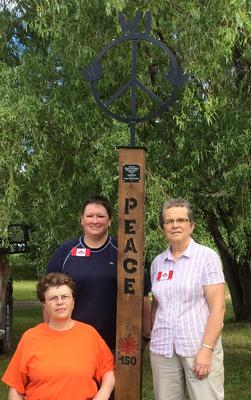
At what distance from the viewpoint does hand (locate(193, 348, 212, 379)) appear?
339cm

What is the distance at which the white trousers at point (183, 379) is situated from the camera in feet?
11.3

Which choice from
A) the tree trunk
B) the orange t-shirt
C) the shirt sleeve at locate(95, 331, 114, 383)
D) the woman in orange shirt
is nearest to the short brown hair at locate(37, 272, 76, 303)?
the woman in orange shirt

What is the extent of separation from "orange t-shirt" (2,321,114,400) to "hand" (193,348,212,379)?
1.67 feet

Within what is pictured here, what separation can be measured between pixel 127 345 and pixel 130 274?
15.7 inches

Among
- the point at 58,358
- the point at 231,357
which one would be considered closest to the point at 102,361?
the point at 58,358

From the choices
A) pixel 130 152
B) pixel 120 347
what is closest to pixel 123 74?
pixel 130 152

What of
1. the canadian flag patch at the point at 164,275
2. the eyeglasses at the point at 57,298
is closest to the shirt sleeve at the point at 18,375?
the eyeglasses at the point at 57,298

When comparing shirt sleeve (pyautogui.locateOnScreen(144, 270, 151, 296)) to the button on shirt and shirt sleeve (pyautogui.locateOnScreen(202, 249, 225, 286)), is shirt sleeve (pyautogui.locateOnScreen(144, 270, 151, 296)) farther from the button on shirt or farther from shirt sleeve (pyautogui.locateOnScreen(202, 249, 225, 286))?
shirt sleeve (pyautogui.locateOnScreen(202, 249, 225, 286))

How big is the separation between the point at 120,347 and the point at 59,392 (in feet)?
2.19

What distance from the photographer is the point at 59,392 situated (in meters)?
3.17

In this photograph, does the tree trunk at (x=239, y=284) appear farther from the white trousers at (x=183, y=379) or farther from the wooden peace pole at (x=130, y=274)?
the white trousers at (x=183, y=379)

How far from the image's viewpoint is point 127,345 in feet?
12.4

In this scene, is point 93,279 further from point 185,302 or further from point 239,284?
point 239,284

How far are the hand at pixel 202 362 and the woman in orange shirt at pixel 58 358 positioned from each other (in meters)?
0.44
